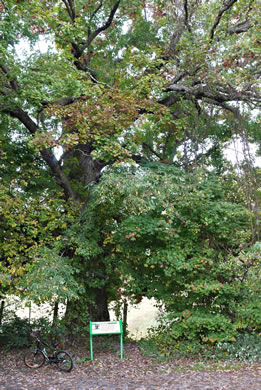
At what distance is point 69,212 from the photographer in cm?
938

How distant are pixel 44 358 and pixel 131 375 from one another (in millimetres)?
1950

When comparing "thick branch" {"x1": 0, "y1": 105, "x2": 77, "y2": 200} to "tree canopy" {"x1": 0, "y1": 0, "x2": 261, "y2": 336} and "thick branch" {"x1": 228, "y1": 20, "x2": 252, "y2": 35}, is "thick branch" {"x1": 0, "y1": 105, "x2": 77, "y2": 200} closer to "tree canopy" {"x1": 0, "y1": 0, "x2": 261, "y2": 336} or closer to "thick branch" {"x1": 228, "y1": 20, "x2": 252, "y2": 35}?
"tree canopy" {"x1": 0, "y1": 0, "x2": 261, "y2": 336}

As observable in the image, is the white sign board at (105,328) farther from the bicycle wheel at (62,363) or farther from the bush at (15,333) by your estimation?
the bush at (15,333)

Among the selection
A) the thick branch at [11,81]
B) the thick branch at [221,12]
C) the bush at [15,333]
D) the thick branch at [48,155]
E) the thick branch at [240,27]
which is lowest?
the bush at [15,333]

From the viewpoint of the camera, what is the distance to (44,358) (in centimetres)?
750

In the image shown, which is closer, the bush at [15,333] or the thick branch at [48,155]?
the thick branch at [48,155]

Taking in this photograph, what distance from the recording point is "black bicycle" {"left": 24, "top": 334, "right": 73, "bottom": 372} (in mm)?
7270

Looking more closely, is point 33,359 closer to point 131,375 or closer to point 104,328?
point 104,328

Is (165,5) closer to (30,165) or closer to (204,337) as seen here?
(30,165)

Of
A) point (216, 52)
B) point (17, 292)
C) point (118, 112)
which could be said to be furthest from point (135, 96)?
point (17, 292)

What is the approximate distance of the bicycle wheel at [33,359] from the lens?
746 cm

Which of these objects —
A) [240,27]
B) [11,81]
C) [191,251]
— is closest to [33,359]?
[191,251]

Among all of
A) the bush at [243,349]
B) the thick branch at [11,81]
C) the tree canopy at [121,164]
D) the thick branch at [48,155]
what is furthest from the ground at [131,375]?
the thick branch at [11,81]

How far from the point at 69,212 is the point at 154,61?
4.54 meters
